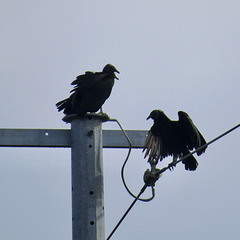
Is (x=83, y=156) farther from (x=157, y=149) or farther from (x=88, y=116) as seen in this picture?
(x=157, y=149)

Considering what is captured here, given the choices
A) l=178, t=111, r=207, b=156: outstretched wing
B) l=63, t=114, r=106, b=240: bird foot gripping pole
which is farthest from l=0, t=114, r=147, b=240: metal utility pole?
l=178, t=111, r=207, b=156: outstretched wing

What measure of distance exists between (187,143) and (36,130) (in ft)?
8.03

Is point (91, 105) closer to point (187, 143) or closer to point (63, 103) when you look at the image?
point (63, 103)

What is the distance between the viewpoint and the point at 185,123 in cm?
635

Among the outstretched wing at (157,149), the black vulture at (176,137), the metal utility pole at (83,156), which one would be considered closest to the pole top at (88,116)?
the metal utility pole at (83,156)

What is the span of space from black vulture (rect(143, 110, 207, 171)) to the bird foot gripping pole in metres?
1.90

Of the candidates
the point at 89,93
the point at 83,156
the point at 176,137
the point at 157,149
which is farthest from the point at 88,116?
the point at 176,137

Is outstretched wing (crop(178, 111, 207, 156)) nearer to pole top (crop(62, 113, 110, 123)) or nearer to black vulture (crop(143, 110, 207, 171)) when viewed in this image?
black vulture (crop(143, 110, 207, 171))

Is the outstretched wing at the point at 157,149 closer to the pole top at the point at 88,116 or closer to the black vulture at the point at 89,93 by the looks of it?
the black vulture at the point at 89,93

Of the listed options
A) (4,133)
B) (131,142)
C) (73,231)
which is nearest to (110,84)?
(131,142)

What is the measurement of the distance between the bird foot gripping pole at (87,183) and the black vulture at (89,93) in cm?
25

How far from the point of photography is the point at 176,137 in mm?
6277

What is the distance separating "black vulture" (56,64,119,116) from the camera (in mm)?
4375

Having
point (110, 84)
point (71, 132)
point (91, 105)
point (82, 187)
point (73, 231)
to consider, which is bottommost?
point (73, 231)
